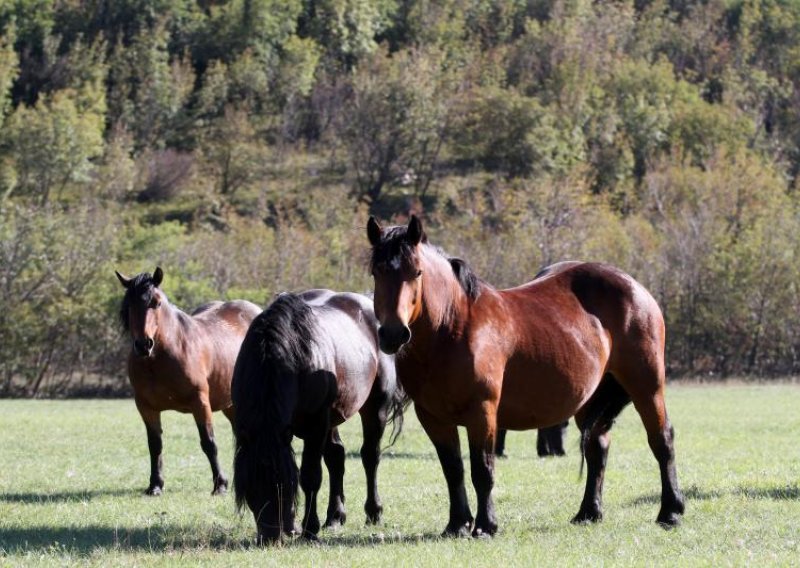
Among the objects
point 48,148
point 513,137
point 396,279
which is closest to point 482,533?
point 396,279

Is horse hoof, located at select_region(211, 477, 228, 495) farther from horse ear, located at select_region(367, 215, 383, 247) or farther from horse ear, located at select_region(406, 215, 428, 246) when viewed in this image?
horse ear, located at select_region(406, 215, 428, 246)

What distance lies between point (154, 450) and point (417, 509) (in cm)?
360

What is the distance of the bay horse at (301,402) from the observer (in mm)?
8539

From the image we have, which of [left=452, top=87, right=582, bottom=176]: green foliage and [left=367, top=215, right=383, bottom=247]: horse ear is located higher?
[left=367, top=215, right=383, bottom=247]: horse ear

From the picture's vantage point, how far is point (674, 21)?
128 metres

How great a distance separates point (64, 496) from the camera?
12266 millimetres

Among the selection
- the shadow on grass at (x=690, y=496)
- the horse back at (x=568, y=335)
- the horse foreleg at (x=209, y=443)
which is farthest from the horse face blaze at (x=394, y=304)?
the horse foreleg at (x=209, y=443)

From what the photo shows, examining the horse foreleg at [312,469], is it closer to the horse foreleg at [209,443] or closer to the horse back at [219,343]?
the horse foreleg at [209,443]

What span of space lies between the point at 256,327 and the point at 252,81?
293 ft

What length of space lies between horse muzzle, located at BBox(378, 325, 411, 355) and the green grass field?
1514mm

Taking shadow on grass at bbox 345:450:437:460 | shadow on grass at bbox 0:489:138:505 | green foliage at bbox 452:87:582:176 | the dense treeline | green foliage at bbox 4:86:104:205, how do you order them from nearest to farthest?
shadow on grass at bbox 0:489:138:505, shadow on grass at bbox 345:450:437:460, the dense treeline, green foliage at bbox 4:86:104:205, green foliage at bbox 452:87:582:176

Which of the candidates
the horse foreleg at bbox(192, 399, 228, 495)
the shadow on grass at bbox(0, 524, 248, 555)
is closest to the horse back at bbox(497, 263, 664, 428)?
the shadow on grass at bbox(0, 524, 248, 555)

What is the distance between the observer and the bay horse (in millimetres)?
8539

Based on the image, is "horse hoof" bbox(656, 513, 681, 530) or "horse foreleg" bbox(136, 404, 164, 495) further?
"horse foreleg" bbox(136, 404, 164, 495)
